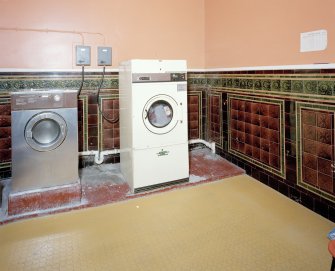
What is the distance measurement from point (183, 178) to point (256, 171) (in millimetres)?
860

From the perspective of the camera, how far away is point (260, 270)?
5.73 ft

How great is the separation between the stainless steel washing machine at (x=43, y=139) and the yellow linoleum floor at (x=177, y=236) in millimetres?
369

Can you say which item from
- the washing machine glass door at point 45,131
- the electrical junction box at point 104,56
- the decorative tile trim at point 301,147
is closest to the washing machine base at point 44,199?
the washing machine glass door at point 45,131

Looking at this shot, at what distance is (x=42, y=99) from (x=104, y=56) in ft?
3.97

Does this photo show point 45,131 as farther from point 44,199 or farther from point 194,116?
point 194,116

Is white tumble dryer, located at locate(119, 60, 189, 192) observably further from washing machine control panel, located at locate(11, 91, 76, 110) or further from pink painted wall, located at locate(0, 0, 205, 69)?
pink painted wall, located at locate(0, 0, 205, 69)

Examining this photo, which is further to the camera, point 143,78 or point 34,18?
point 34,18

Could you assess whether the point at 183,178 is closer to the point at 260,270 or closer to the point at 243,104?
the point at 243,104

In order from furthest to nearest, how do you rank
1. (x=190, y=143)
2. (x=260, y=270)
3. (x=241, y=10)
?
(x=190, y=143) → (x=241, y=10) → (x=260, y=270)

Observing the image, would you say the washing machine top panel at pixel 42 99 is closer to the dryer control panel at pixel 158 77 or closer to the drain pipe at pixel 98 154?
the dryer control panel at pixel 158 77

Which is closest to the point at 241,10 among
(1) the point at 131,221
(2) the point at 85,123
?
(2) the point at 85,123

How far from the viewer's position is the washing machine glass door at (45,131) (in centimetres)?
246

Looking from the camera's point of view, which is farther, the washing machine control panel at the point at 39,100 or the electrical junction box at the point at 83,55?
the electrical junction box at the point at 83,55

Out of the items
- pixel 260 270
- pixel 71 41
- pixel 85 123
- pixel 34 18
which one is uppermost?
pixel 34 18
